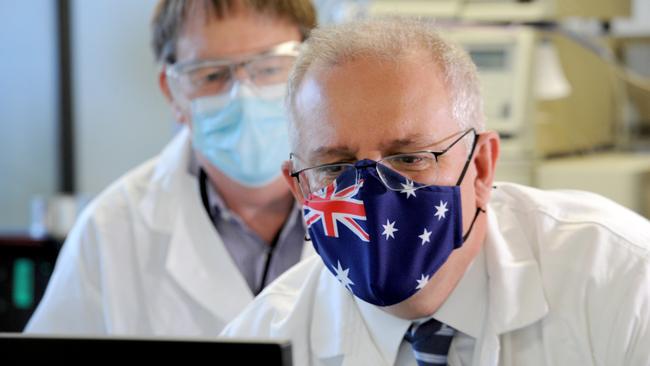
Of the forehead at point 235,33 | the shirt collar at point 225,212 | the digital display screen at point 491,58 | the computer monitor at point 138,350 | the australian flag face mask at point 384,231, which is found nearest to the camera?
the computer monitor at point 138,350

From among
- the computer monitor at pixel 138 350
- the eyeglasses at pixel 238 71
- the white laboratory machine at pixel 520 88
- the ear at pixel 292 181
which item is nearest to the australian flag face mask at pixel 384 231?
the ear at pixel 292 181

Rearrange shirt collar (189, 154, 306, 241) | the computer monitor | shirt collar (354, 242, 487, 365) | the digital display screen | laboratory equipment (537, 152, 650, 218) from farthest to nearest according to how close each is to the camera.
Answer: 1. the digital display screen
2. laboratory equipment (537, 152, 650, 218)
3. shirt collar (189, 154, 306, 241)
4. shirt collar (354, 242, 487, 365)
5. the computer monitor

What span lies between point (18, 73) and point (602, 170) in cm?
283

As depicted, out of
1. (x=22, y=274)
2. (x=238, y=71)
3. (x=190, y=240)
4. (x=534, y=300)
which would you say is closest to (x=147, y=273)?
(x=190, y=240)

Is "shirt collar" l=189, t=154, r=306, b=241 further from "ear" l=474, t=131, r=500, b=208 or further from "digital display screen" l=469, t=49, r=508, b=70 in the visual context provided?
"digital display screen" l=469, t=49, r=508, b=70

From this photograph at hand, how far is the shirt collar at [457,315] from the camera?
1307 mm

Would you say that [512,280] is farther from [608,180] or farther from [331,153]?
[608,180]

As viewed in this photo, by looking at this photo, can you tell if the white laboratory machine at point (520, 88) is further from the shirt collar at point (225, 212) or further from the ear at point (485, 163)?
the ear at point (485, 163)

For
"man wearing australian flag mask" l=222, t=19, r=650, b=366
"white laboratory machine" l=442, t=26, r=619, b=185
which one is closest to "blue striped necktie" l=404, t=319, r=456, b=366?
"man wearing australian flag mask" l=222, t=19, r=650, b=366

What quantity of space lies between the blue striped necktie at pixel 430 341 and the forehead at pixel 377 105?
25cm

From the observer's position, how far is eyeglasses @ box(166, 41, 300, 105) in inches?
72.8

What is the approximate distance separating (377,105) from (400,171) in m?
0.09

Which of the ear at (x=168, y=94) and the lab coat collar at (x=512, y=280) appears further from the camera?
the ear at (x=168, y=94)

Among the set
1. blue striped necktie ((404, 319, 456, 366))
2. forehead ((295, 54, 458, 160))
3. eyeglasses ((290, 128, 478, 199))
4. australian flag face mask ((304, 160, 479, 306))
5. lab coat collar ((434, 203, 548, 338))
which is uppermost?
forehead ((295, 54, 458, 160))
